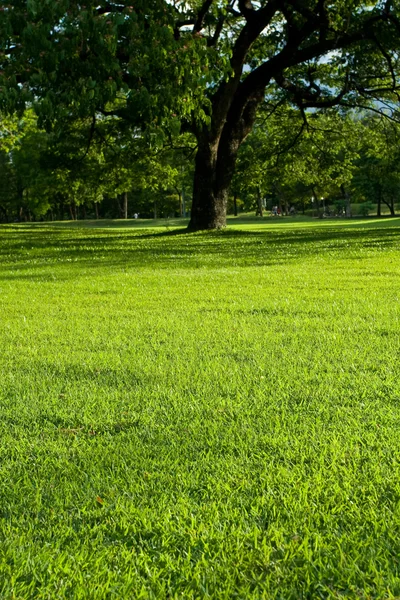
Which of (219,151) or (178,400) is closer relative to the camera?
(178,400)

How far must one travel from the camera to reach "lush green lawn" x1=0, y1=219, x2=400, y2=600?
195 centimetres

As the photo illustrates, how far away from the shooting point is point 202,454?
109 inches

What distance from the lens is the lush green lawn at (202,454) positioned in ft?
6.39

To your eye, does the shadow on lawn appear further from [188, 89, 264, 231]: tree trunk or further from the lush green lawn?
the lush green lawn

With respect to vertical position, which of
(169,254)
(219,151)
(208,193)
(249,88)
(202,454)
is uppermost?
Answer: (249,88)

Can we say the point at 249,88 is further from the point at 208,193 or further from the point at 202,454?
the point at 202,454

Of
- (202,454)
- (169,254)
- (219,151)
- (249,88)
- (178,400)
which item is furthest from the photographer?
(219,151)

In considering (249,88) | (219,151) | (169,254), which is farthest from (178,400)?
(249,88)

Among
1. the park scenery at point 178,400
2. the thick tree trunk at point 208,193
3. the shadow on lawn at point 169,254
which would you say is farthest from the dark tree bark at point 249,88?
the park scenery at point 178,400

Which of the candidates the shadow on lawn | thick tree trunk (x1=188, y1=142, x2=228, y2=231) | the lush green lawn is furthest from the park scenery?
thick tree trunk (x1=188, y1=142, x2=228, y2=231)

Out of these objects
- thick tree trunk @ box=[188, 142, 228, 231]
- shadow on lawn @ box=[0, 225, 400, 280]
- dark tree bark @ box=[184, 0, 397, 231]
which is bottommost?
shadow on lawn @ box=[0, 225, 400, 280]

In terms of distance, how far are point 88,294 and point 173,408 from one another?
4885mm

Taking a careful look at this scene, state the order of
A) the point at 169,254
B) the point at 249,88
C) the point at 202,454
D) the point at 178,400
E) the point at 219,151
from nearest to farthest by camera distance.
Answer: the point at 202,454 → the point at 178,400 → the point at 169,254 → the point at 249,88 → the point at 219,151

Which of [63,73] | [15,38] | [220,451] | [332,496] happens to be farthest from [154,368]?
[15,38]
